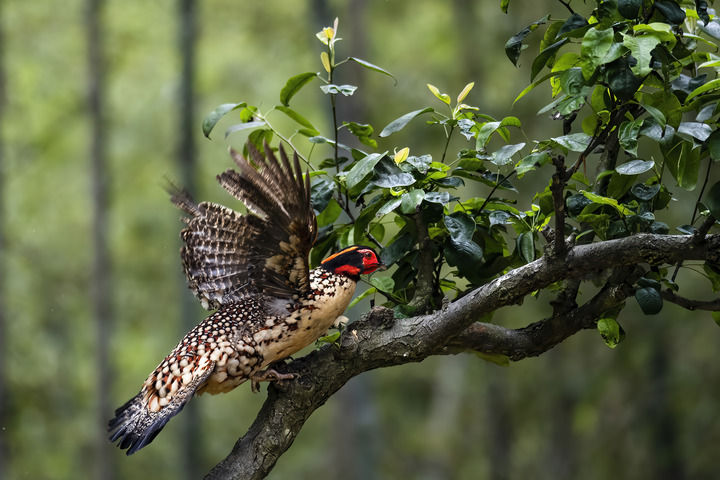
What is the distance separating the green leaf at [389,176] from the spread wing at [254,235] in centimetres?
19

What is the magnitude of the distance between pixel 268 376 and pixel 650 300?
1.09 metres

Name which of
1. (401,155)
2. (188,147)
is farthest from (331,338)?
(188,147)

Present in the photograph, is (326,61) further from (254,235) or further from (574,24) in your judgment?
(574,24)

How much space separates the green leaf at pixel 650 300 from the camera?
2.34m

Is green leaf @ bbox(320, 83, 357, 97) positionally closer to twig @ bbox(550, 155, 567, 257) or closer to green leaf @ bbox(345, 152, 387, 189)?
green leaf @ bbox(345, 152, 387, 189)

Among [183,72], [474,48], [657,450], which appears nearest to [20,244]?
[183,72]

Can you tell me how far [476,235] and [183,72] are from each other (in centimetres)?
742

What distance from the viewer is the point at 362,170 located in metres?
2.27

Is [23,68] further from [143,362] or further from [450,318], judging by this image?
[450,318]

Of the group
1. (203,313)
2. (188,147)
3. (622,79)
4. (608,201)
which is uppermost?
(622,79)

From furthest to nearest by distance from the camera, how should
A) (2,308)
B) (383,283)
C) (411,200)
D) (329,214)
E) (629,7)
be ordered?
1. (2,308)
2. (329,214)
3. (383,283)
4. (411,200)
5. (629,7)

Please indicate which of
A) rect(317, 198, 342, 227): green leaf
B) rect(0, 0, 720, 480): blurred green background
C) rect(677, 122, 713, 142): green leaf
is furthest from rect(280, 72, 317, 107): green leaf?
rect(0, 0, 720, 480): blurred green background

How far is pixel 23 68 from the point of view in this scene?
12.5m

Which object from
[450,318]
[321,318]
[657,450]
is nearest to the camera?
[450,318]
